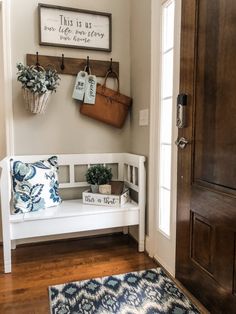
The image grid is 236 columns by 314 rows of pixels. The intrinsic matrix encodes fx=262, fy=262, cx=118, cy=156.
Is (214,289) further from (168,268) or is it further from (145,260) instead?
(145,260)

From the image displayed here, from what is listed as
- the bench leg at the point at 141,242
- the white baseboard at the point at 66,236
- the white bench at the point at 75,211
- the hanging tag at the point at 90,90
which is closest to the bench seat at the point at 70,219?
the white bench at the point at 75,211

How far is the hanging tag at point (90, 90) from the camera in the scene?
2.19m

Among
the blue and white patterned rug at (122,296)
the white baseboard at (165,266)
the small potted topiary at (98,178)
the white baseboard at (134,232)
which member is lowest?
the blue and white patterned rug at (122,296)

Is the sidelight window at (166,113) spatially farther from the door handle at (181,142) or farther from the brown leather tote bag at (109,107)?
the brown leather tote bag at (109,107)

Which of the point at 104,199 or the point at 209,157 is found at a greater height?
the point at 209,157

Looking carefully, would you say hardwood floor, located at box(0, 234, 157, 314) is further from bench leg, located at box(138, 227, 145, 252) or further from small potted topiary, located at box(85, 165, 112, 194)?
small potted topiary, located at box(85, 165, 112, 194)

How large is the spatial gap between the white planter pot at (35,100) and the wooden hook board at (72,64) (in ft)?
1.01

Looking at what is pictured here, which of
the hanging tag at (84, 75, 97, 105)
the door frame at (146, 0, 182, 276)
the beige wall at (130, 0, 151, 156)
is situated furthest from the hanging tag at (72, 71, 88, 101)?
the door frame at (146, 0, 182, 276)

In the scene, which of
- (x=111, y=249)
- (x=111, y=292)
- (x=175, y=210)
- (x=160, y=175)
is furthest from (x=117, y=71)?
(x=111, y=292)

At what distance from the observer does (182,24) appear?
5.08 ft

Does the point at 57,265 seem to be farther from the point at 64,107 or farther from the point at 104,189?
the point at 64,107

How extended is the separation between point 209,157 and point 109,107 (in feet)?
3.75

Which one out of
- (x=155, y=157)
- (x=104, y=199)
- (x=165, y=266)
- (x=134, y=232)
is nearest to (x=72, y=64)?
(x=155, y=157)

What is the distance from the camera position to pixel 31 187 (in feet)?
6.29
